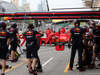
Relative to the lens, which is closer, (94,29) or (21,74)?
(21,74)

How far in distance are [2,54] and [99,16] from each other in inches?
442

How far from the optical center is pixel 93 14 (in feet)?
55.6

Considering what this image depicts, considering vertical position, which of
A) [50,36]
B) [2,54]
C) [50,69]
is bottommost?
[50,36]

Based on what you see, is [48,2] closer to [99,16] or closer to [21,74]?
[99,16]

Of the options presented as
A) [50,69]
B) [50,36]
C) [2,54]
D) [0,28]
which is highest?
[0,28]

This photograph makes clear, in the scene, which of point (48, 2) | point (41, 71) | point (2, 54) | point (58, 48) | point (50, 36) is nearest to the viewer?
point (2, 54)

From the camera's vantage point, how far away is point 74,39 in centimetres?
878

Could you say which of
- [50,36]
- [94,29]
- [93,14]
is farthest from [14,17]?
[94,29]

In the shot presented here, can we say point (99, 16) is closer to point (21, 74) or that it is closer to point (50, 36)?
point (50, 36)

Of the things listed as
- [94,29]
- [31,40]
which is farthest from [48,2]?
[31,40]

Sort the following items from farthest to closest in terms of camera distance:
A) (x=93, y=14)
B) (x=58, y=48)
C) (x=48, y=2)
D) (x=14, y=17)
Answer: (x=14, y=17) → (x=93, y=14) → (x=48, y=2) → (x=58, y=48)

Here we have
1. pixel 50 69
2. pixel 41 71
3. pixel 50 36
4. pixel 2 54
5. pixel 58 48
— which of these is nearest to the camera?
pixel 2 54

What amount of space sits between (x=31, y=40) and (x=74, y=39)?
1716 mm

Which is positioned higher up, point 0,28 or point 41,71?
point 0,28
